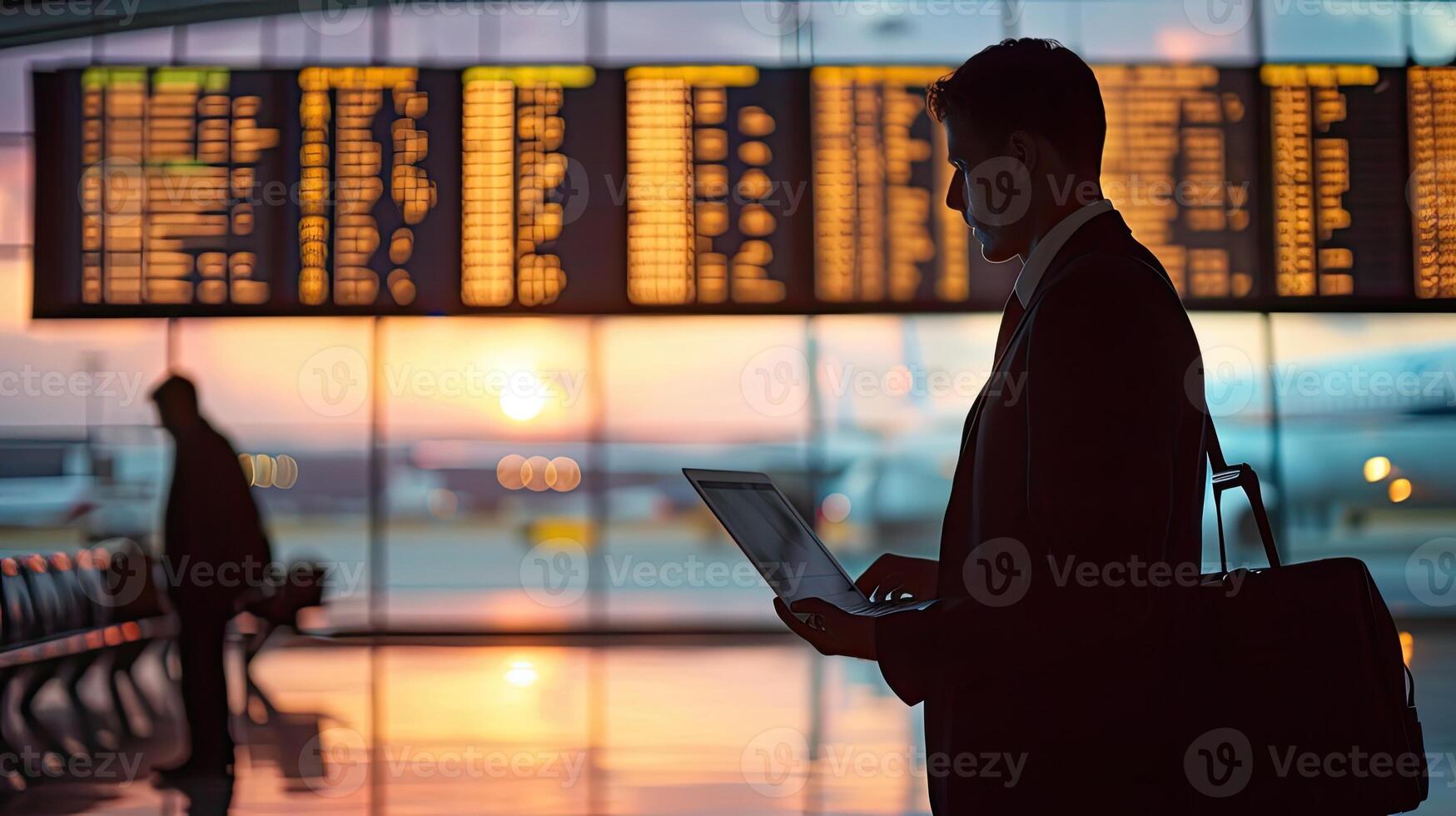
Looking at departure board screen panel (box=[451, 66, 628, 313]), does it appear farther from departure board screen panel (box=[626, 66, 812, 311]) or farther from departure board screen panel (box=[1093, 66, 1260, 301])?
departure board screen panel (box=[1093, 66, 1260, 301])

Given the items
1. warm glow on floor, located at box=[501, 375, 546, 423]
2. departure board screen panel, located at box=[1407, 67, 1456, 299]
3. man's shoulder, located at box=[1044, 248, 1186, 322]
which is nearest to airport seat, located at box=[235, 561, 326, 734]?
warm glow on floor, located at box=[501, 375, 546, 423]

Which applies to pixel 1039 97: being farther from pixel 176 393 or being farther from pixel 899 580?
pixel 176 393

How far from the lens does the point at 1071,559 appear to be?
925 millimetres

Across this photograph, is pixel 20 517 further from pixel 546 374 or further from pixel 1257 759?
pixel 1257 759

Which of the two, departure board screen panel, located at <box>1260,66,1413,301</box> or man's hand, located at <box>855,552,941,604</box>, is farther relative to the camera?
departure board screen panel, located at <box>1260,66,1413,301</box>

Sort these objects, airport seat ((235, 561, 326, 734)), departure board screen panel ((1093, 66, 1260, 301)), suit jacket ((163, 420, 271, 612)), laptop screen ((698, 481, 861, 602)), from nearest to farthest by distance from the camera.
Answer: laptop screen ((698, 481, 861, 602)) → suit jacket ((163, 420, 271, 612)) → airport seat ((235, 561, 326, 734)) → departure board screen panel ((1093, 66, 1260, 301))

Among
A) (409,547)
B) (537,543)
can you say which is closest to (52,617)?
(537,543)

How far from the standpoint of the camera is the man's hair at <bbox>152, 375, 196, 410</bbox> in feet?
14.5

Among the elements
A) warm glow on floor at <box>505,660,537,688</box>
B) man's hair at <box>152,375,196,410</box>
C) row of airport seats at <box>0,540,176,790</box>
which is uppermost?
man's hair at <box>152,375,196,410</box>

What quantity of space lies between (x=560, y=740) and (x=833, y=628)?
14.2 ft

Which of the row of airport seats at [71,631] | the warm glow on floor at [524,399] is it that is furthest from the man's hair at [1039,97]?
the warm glow on floor at [524,399]

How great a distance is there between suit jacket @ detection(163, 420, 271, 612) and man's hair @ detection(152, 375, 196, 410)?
0.28ft

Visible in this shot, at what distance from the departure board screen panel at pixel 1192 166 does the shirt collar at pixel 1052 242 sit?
5.84m

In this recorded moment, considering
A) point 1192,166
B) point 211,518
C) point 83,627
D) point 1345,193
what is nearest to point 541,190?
point 211,518
